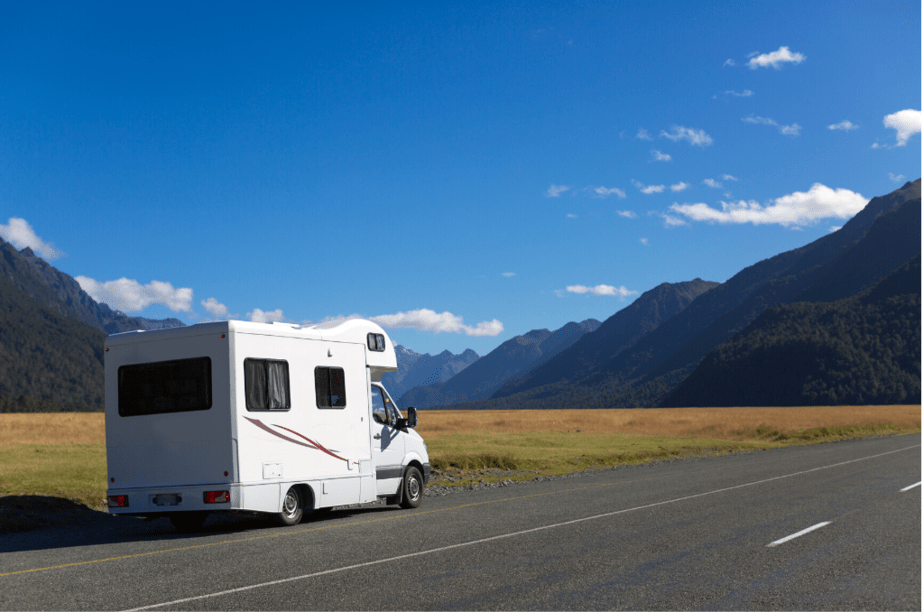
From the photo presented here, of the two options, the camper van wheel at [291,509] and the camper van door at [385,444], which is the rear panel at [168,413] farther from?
the camper van door at [385,444]

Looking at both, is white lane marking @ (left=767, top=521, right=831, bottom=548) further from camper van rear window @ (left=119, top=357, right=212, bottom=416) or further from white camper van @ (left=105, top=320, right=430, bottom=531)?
camper van rear window @ (left=119, top=357, right=212, bottom=416)

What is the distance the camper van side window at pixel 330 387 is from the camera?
14461 mm

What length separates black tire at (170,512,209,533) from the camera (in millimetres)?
14172

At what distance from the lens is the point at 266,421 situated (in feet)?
43.8

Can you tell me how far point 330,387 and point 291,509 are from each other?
213 centimetres

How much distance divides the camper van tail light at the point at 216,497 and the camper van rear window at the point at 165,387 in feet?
4.21

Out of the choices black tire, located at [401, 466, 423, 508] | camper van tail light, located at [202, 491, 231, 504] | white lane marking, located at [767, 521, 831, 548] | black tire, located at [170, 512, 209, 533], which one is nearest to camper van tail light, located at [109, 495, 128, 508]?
black tire, located at [170, 512, 209, 533]

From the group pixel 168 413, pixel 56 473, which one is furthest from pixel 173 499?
pixel 56 473

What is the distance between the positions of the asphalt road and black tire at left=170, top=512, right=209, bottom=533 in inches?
10.9

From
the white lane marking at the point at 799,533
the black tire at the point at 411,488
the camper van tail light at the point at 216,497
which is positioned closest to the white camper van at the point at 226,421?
the camper van tail light at the point at 216,497

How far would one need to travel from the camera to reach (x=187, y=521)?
1434 cm

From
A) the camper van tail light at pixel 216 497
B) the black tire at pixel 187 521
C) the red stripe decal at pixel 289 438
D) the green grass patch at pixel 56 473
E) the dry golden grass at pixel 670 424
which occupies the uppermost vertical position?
the red stripe decal at pixel 289 438

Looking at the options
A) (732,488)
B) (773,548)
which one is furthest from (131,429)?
(732,488)

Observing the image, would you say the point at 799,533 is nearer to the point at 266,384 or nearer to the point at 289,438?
the point at 289,438
